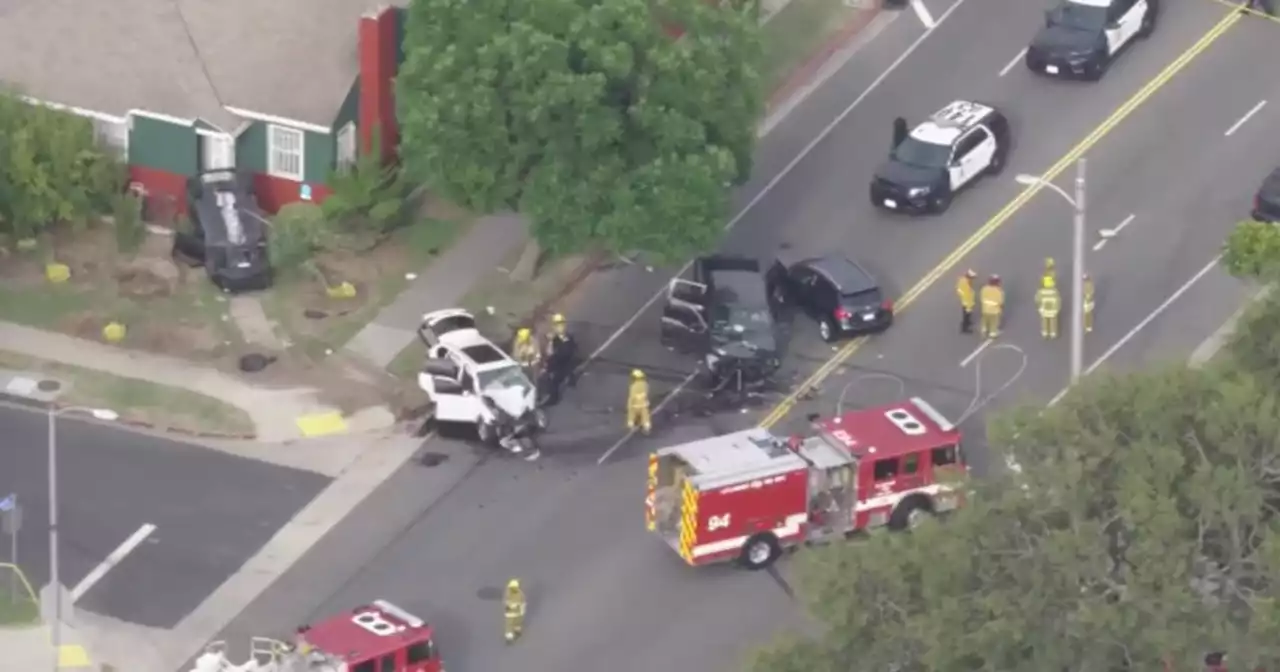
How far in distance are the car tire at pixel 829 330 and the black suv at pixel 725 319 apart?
34.2 inches

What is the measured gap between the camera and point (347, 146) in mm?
56281

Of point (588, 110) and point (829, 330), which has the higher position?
point (588, 110)

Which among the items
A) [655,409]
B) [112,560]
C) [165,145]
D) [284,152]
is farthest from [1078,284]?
[165,145]

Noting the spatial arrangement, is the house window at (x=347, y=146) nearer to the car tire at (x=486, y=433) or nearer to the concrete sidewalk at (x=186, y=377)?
the concrete sidewalk at (x=186, y=377)

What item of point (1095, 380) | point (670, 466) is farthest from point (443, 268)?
point (1095, 380)

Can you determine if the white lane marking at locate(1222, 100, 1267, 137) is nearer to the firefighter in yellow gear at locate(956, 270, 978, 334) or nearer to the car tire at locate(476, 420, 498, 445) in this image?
the firefighter in yellow gear at locate(956, 270, 978, 334)

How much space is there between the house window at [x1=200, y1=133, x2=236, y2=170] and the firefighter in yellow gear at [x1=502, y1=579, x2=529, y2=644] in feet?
Result: 49.4

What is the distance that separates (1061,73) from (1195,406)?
93.1 ft

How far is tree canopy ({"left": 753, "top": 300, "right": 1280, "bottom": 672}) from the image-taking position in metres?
31.1

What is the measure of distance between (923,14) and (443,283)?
14126 mm

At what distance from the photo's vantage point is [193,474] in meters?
48.5

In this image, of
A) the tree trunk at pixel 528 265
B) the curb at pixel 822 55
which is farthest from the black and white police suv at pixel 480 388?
the curb at pixel 822 55

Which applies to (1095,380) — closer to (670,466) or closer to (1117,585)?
(1117,585)

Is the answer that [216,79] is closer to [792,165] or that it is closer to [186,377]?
[186,377]
